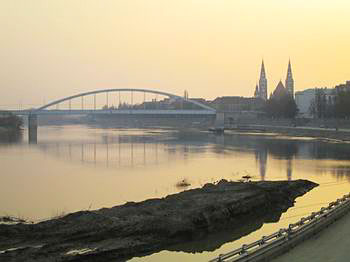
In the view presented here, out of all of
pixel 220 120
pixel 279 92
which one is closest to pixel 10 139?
pixel 220 120

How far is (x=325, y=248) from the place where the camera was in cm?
826

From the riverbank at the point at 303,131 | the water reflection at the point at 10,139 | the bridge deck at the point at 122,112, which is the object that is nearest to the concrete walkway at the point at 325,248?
the riverbank at the point at 303,131

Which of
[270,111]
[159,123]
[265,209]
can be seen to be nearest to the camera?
[265,209]

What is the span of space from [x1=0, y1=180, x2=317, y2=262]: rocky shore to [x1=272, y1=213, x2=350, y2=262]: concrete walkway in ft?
8.45

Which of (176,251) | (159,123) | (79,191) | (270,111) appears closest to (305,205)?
(176,251)

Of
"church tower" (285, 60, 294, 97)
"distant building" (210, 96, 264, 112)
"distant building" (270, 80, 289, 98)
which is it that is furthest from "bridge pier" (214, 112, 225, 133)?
"church tower" (285, 60, 294, 97)

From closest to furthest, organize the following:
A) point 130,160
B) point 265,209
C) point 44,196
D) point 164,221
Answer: point 164,221
point 265,209
point 44,196
point 130,160

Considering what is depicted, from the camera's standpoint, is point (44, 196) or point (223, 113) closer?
point (44, 196)

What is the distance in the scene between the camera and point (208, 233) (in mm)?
11711

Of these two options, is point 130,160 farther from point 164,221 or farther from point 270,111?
point 270,111

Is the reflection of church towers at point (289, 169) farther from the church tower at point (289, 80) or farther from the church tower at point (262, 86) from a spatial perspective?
the church tower at point (262, 86)

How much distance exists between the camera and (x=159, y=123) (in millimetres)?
114750

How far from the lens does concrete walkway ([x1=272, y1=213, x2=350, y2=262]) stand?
762 cm

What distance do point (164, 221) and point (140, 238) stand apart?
1200 millimetres
